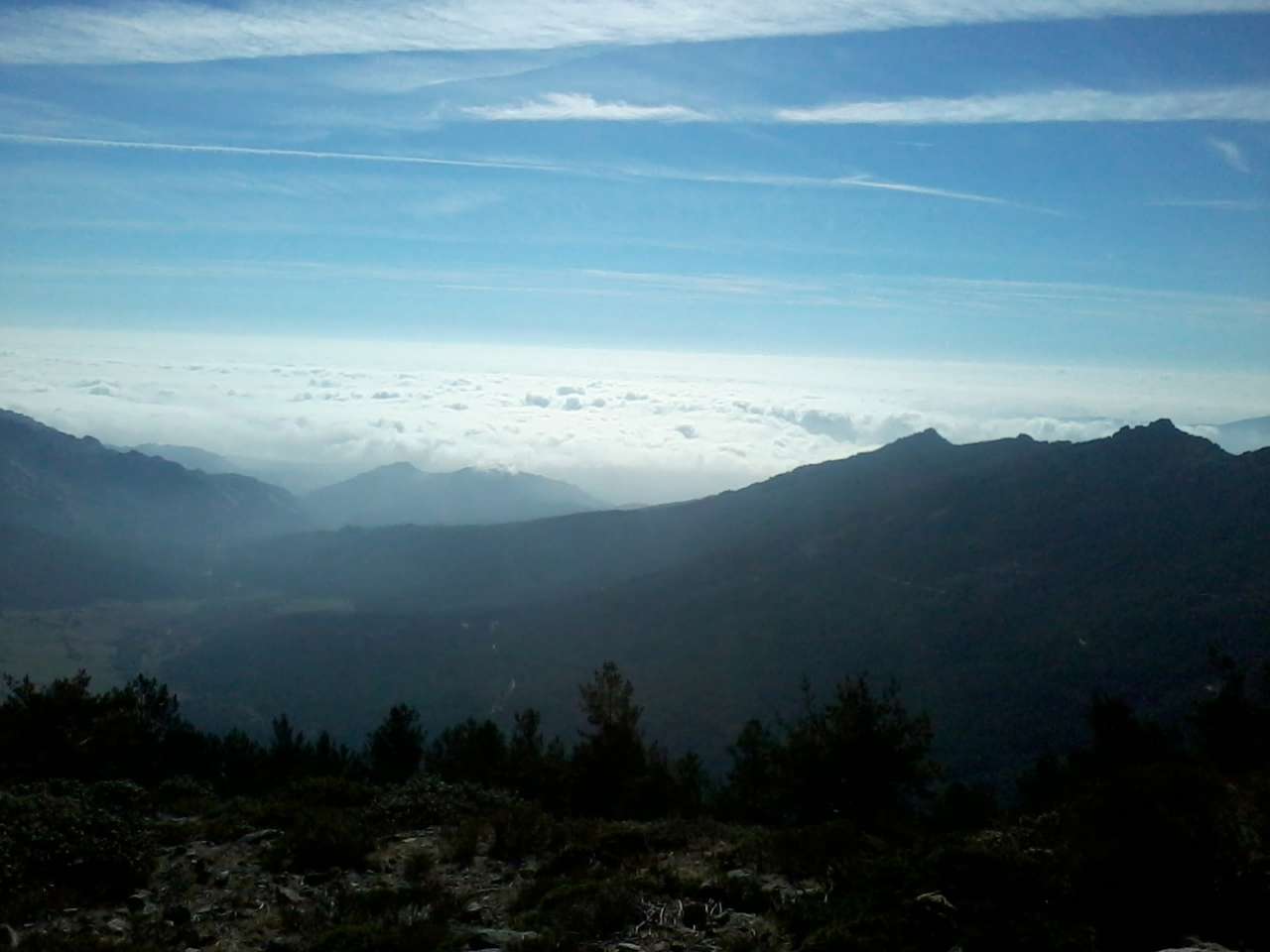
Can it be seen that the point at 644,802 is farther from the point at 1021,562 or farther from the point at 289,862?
the point at 1021,562

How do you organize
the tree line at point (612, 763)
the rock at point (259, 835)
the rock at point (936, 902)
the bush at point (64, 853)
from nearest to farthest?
1. the rock at point (936, 902)
2. the bush at point (64, 853)
3. the rock at point (259, 835)
4. the tree line at point (612, 763)

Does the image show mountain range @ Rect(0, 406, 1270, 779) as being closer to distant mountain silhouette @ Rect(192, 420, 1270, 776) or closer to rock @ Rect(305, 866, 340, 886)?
distant mountain silhouette @ Rect(192, 420, 1270, 776)

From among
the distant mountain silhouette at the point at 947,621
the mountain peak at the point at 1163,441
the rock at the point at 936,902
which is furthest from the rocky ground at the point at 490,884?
the mountain peak at the point at 1163,441

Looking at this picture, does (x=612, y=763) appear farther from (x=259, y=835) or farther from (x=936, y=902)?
(x=936, y=902)

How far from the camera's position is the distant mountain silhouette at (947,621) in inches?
5020

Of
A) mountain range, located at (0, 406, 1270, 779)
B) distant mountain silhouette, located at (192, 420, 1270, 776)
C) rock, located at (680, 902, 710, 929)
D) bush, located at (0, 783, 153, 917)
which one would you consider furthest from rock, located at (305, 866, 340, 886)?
mountain range, located at (0, 406, 1270, 779)

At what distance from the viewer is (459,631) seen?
186 metres

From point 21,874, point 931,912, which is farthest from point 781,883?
point 21,874

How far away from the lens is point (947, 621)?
511 ft

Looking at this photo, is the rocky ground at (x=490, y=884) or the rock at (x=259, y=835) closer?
the rocky ground at (x=490, y=884)

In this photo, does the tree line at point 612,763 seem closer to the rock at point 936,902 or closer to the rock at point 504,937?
the rock at point 504,937

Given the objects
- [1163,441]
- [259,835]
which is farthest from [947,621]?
[259,835]

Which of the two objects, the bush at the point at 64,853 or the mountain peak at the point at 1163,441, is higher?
the mountain peak at the point at 1163,441

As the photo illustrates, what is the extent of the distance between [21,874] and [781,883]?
12.2 meters
